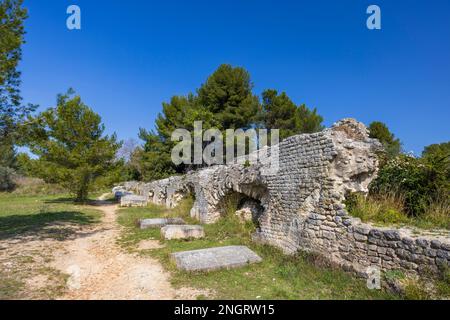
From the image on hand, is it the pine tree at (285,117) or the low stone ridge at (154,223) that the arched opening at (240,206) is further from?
the pine tree at (285,117)

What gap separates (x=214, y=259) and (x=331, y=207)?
284 centimetres

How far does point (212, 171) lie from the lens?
11422 mm

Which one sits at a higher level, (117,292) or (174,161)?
(174,161)

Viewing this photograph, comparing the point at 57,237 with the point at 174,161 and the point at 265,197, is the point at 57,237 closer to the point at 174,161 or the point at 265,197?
the point at 265,197

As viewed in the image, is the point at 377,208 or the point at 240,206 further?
the point at 240,206

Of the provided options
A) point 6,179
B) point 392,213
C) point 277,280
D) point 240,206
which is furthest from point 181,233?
point 6,179

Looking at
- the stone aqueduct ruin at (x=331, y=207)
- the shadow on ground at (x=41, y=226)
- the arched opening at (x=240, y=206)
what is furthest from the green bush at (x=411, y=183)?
the shadow on ground at (x=41, y=226)

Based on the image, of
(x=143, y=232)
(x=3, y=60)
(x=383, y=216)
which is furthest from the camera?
(x=143, y=232)

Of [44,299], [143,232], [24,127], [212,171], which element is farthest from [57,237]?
[212,171]

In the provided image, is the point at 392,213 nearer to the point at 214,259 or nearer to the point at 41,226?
the point at 214,259

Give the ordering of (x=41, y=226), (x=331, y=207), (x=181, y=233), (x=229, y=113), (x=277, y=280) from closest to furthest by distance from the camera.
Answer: (x=277, y=280) < (x=331, y=207) < (x=181, y=233) < (x=41, y=226) < (x=229, y=113)

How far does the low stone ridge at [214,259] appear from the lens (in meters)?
5.44

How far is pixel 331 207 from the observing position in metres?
5.54
